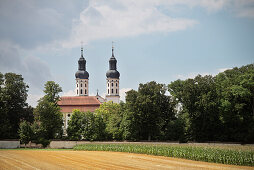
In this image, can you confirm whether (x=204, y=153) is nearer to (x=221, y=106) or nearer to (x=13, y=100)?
(x=221, y=106)

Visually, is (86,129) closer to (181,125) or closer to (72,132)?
(72,132)

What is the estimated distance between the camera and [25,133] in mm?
61781

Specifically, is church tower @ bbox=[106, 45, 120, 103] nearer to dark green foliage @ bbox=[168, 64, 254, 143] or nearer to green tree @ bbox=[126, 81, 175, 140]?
green tree @ bbox=[126, 81, 175, 140]

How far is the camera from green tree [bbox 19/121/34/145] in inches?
2416

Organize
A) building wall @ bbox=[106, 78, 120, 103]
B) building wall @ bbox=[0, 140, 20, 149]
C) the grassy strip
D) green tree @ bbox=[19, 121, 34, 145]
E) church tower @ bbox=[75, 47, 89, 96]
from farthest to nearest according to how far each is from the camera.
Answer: church tower @ bbox=[75, 47, 89, 96] → building wall @ bbox=[106, 78, 120, 103] → green tree @ bbox=[19, 121, 34, 145] → building wall @ bbox=[0, 140, 20, 149] → the grassy strip

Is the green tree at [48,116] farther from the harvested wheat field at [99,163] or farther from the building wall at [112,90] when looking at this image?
the building wall at [112,90]

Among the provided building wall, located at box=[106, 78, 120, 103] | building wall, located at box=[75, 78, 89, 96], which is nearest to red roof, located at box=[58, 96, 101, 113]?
building wall, located at box=[106, 78, 120, 103]

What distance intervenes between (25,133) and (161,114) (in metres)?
26.7

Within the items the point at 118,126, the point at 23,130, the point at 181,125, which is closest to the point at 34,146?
the point at 23,130

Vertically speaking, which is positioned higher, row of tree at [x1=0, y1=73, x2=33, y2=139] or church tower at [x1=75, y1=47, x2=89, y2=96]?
church tower at [x1=75, y1=47, x2=89, y2=96]

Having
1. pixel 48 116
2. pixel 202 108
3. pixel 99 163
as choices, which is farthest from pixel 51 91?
pixel 99 163

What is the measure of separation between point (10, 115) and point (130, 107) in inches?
999

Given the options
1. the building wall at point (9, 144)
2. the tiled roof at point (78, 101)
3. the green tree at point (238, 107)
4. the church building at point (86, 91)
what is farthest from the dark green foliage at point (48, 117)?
the tiled roof at point (78, 101)

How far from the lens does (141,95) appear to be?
5975 cm
